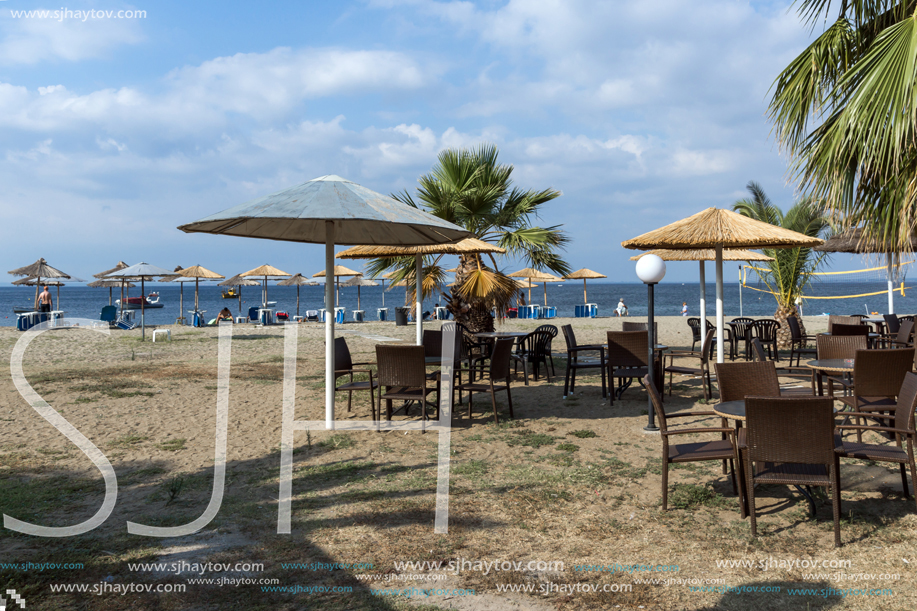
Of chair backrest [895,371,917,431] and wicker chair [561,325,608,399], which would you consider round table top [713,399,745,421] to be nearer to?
chair backrest [895,371,917,431]

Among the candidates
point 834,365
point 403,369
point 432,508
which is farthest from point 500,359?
point 834,365

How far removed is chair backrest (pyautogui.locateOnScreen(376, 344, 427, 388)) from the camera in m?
Answer: 6.07

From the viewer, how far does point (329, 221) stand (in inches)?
242

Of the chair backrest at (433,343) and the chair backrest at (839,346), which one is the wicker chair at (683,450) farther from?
the chair backrest at (433,343)

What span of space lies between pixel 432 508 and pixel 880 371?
13.2 ft

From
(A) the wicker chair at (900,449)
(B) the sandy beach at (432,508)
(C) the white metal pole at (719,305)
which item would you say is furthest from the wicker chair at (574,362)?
(A) the wicker chair at (900,449)

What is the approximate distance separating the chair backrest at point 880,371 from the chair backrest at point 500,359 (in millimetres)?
3266

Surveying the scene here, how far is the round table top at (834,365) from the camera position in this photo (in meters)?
5.53

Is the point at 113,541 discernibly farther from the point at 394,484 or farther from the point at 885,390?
the point at 885,390

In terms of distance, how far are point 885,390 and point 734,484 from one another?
1.92m

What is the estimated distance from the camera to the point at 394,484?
14.8 feet

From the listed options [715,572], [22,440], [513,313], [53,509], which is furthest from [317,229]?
[513,313]

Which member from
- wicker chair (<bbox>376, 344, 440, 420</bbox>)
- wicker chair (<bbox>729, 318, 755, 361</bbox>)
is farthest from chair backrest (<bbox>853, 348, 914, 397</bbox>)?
wicker chair (<bbox>729, 318, 755, 361</bbox>)

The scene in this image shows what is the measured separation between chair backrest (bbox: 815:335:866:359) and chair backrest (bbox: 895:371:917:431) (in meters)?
2.76
